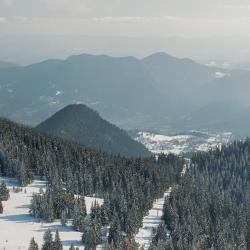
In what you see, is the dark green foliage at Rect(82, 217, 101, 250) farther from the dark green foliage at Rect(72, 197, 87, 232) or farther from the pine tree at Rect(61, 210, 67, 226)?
the pine tree at Rect(61, 210, 67, 226)

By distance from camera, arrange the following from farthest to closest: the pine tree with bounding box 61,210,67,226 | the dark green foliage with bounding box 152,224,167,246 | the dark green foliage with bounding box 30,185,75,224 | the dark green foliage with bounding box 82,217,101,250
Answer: the dark green foliage with bounding box 30,185,75,224
the pine tree with bounding box 61,210,67,226
the dark green foliage with bounding box 152,224,167,246
the dark green foliage with bounding box 82,217,101,250

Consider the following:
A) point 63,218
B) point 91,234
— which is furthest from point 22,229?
point 91,234

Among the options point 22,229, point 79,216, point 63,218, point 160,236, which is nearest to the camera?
point 160,236

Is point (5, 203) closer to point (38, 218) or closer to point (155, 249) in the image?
point (38, 218)

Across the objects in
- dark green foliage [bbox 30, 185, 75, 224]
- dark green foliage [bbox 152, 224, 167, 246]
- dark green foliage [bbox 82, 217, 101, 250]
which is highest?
dark green foliage [bbox 30, 185, 75, 224]

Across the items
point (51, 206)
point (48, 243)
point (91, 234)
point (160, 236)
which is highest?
point (51, 206)

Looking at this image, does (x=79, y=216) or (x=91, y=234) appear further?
(x=79, y=216)

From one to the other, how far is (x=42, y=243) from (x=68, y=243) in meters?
8.59

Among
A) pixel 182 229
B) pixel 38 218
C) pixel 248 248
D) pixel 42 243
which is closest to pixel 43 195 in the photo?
pixel 38 218

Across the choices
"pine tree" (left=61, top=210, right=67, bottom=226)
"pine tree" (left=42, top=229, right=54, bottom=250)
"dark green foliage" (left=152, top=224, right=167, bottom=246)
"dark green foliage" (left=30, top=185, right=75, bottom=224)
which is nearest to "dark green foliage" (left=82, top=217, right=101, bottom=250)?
"pine tree" (left=61, top=210, right=67, bottom=226)

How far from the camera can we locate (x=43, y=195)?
191375 millimetres

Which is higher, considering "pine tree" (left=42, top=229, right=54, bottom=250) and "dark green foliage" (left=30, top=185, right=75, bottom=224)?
"dark green foliage" (left=30, top=185, right=75, bottom=224)

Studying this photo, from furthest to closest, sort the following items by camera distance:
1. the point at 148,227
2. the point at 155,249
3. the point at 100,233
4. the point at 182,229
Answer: the point at 148,227 < the point at 182,229 < the point at 100,233 < the point at 155,249

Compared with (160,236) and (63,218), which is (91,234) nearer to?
(63,218)
